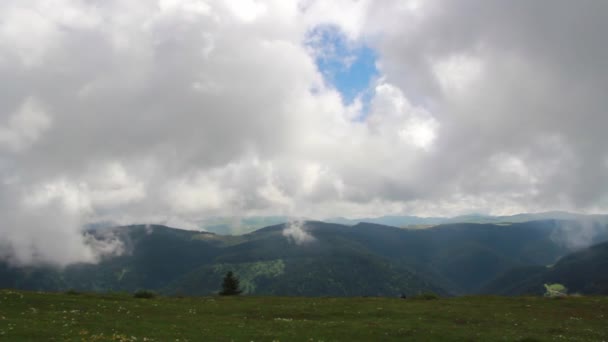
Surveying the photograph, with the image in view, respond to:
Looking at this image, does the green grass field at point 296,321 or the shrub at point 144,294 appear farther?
the shrub at point 144,294

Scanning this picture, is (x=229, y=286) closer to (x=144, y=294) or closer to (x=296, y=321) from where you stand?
(x=144, y=294)

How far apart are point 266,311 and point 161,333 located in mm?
24881

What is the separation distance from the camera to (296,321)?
5041 cm

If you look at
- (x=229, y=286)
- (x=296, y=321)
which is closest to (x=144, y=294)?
(x=296, y=321)

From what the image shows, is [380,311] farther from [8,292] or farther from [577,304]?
[8,292]

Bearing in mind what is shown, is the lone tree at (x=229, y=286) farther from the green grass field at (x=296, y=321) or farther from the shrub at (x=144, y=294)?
the green grass field at (x=296, y=321)

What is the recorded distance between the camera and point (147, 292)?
261 feet

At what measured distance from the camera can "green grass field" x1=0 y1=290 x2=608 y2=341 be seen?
38.6 meters

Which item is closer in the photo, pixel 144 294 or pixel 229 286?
pixel 144 294

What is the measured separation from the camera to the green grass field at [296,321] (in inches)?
1519

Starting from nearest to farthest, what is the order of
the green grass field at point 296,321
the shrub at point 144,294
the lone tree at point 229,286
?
the green grass field at point 296,321 < the shrub at point 144,294 < the lone tree at point 229,286

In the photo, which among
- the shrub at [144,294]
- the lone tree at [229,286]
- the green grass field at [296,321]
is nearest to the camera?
the green grass field at [296,321]

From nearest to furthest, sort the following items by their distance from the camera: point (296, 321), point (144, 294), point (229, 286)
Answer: point (296, 321)
point (144, 294)
point (229, 286)

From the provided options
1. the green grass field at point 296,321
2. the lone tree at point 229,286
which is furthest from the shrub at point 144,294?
the lone tree at point 229,286
